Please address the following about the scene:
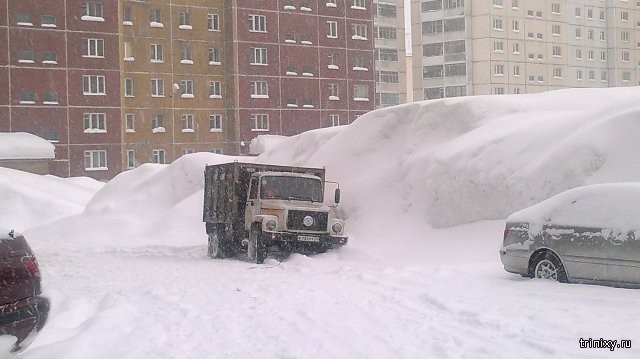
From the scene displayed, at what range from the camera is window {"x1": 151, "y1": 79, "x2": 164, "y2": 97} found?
205 ft

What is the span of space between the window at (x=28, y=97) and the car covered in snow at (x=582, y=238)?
1975 inches

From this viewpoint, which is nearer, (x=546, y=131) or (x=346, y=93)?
(x=546, y=131)

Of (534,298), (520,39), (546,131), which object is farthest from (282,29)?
(534,298)

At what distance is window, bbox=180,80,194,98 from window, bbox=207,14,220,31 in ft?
17.1

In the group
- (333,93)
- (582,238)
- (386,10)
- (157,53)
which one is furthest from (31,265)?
(386,10)

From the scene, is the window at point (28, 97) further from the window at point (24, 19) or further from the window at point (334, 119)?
the window at point (334, 119)

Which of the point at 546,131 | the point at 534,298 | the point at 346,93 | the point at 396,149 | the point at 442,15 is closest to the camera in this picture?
the point at 534,298

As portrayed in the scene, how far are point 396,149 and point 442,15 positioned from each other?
71.5 metres

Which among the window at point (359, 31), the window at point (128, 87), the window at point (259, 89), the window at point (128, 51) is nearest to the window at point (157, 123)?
the window at point (128, 87)

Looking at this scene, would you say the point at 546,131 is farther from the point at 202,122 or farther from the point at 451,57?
the point at 451,57

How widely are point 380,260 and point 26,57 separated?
45.7 m

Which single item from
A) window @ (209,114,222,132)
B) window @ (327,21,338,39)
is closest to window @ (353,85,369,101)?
window @ (327,21,338,39)

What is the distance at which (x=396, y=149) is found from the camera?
2577cm

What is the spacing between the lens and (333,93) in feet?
230
